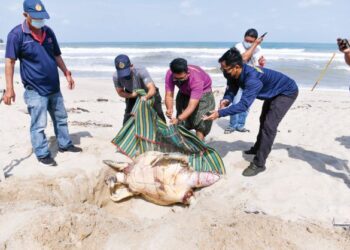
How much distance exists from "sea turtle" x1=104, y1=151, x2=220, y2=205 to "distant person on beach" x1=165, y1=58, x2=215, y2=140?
0.53 m

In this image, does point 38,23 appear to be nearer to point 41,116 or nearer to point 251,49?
point 41,116

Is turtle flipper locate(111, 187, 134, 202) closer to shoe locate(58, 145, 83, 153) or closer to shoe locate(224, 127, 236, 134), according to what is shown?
shoe locate(58, 145, 83, 153)

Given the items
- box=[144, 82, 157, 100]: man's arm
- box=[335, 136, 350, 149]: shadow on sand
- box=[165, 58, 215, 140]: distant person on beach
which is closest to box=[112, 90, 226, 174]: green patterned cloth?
box=[144, 82, 157, 100]: man's arm

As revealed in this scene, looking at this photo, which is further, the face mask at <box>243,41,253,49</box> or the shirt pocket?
the face mask at <box>243,41,253,49</box>

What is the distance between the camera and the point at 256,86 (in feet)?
12.2

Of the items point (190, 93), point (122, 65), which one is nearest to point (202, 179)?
point (190, 93)

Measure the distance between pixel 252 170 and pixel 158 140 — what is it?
1.24 metres

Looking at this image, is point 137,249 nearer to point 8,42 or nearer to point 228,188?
point 228,188

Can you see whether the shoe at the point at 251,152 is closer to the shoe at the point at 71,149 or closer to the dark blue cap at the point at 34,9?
the shoe at the point at 71,149

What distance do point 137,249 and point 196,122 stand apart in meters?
2.04

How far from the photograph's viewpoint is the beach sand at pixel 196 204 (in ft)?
9.37

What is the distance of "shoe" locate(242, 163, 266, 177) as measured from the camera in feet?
13.3

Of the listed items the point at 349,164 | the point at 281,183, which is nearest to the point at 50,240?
the point at 281,183

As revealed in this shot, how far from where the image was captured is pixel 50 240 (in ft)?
9.04
